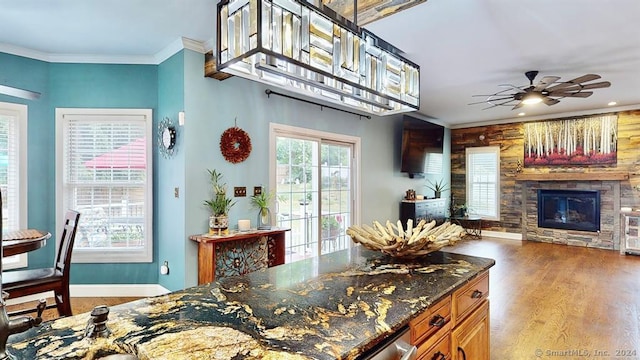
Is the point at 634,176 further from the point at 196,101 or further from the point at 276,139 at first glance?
the point at 196,101

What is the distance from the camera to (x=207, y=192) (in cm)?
348

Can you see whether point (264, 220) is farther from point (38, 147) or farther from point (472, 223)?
point (472, 223)

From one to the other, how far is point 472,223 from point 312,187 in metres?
4.89

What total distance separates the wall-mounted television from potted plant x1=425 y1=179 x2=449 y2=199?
0.70 metres

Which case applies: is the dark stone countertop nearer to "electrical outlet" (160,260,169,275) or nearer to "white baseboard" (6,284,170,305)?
"electrical outlet" (160,260,169,275)

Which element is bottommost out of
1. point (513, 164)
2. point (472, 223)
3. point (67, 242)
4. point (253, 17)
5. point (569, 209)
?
point (472, 223)

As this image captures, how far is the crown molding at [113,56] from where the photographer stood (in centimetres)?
337

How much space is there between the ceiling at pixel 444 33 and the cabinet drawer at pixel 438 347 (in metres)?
2.29

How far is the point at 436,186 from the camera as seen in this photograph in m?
7.62

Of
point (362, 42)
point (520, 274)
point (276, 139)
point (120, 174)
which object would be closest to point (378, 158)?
point (276, 139)

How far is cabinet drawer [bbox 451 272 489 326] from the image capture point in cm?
160

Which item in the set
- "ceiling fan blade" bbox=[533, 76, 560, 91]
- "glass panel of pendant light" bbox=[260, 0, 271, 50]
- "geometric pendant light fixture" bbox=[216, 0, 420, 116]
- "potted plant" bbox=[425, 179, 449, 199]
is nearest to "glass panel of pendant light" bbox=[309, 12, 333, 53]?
"geometric pendant light fixture" bbox=[216, 0, 420, 116]

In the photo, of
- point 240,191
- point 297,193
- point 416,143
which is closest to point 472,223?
point 416,143

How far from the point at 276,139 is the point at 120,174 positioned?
5.87 feet
